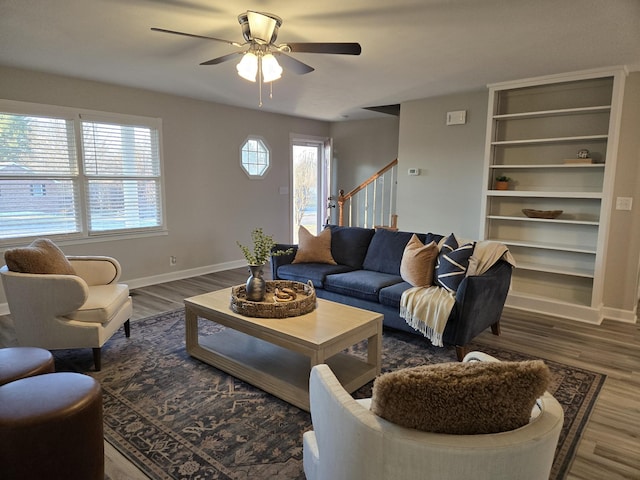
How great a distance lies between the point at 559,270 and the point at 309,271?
8.51 ft

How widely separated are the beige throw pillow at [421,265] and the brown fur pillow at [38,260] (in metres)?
2.70

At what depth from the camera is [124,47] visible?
3348 mm

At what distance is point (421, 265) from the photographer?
11.3 feet

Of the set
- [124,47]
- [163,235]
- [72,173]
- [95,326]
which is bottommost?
[95,326]

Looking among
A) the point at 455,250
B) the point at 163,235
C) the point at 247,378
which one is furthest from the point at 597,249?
the point at 163,235

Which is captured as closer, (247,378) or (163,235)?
(247,378)

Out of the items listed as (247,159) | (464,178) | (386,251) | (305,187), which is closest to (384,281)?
(386,251)

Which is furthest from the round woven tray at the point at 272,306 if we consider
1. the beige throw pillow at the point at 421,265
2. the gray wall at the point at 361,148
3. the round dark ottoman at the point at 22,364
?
the gray wall at the point at 361,148

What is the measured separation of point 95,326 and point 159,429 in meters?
1.04

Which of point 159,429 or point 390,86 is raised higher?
point 390,86

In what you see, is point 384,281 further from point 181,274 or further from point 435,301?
point 181,274

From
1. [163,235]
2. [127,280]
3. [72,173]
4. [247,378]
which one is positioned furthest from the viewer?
[163,235]

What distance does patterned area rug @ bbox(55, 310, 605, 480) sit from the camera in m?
1.97

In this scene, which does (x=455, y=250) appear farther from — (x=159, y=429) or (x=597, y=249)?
(x=159, y=429)
